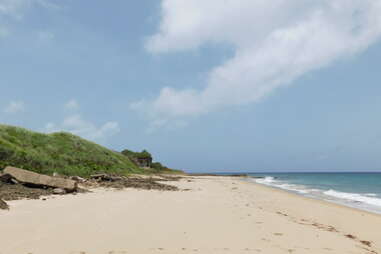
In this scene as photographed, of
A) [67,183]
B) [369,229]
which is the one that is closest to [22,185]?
[67,183]

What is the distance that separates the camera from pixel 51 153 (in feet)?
85.9

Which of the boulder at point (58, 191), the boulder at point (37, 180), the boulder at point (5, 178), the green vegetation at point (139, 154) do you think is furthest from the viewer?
the green vegetation at point (139, 154)

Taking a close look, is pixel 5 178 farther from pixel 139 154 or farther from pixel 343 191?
pixel 139 154

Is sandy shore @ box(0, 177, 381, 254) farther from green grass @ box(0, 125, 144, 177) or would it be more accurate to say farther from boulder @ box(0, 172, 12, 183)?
green grass @ box(0, 125, 144, 177)

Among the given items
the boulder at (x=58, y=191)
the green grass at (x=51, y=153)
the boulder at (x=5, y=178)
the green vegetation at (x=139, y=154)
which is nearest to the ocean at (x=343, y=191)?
the boulder at (x=58, y=191)

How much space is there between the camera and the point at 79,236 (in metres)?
6.36

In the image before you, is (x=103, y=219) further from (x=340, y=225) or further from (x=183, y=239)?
(x=340, y=225)

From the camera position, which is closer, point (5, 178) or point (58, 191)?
point (58, 191)

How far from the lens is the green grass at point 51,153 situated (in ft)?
66.3

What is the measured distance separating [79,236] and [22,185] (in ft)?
32.1

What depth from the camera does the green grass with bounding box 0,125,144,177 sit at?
2022cm

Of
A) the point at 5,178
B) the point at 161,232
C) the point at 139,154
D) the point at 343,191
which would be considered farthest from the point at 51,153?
the point at 139,154

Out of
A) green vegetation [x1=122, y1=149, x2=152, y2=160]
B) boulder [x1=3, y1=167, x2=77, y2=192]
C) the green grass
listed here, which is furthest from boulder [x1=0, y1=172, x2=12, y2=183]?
green vegetation [x1=122, y1=149, x2=152, y2=160]

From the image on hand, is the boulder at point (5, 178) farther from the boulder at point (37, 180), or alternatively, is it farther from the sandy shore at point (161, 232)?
the sandy shore at point (161, 232)
